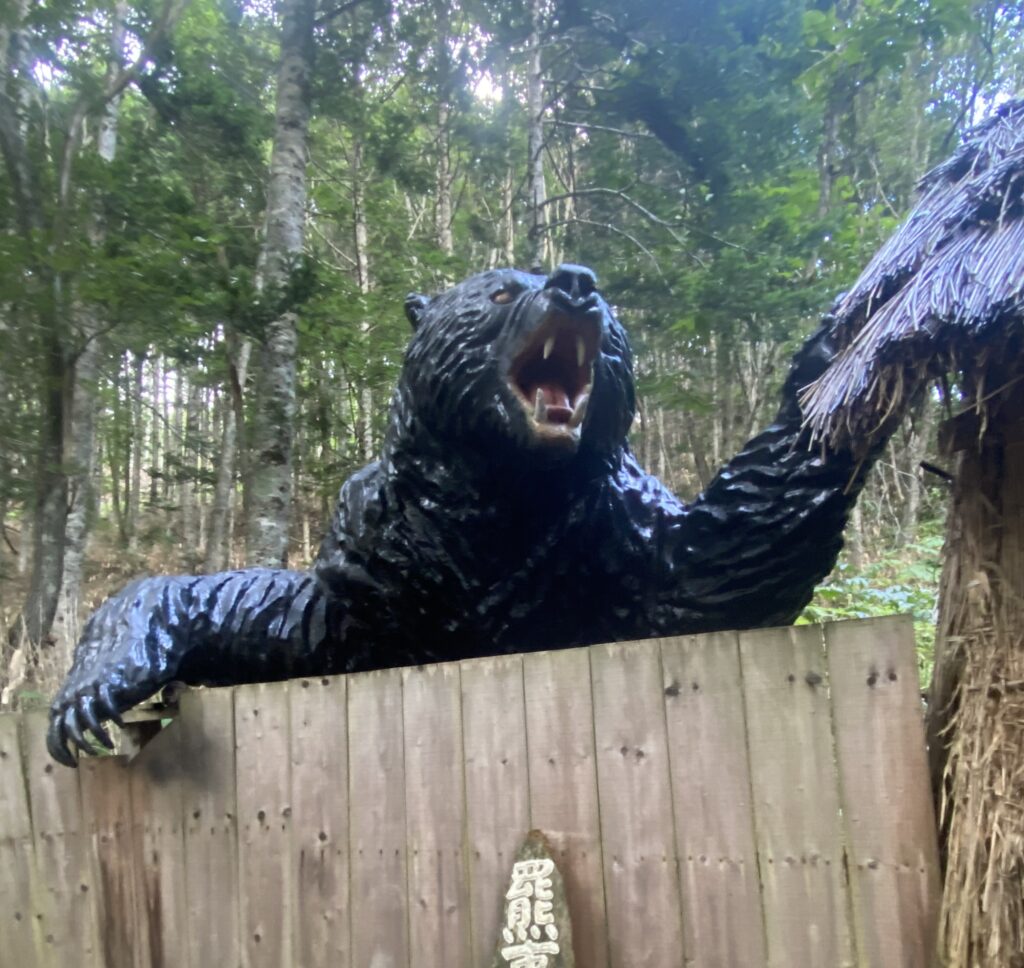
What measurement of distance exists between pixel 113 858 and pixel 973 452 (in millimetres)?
2512

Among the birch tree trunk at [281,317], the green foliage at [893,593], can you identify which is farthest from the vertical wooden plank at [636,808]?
the birch tree trunk at [281,317]

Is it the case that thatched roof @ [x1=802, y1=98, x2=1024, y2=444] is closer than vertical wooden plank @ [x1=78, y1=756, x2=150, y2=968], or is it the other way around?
thatched roof @ [x1=802, y1=98, x2=1024, y2=444]

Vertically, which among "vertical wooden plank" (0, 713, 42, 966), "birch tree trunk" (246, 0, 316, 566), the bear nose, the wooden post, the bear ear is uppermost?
"birch tree trunk" (246, 0, 316, 566)

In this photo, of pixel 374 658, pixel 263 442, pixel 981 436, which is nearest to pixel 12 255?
pixel 263 442

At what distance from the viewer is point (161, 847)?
97.2 inches

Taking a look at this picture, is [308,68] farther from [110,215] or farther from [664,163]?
[664,163]

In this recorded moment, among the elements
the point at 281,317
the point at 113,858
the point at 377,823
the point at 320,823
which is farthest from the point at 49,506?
the point at 377,823

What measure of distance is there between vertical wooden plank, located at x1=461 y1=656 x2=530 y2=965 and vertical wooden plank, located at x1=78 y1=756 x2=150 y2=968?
3.75 ft

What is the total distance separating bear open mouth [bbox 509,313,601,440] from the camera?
7.30 feet

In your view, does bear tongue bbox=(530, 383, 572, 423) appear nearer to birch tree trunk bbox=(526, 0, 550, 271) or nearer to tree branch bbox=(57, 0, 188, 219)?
birch tree trunk bbox=(526, 0, 550, 271)

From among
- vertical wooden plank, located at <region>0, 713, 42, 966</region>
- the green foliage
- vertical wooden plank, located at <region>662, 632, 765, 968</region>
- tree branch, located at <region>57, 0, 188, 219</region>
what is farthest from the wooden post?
tree branch, located at <region>57, 0, 188, 219</region>

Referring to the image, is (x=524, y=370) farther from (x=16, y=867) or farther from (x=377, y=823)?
(x=16, y=867)

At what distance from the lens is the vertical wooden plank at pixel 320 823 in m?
2.18

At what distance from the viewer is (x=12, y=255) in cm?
522
